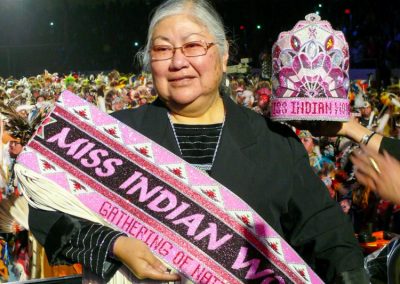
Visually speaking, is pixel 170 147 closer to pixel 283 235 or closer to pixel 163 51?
pixel 163 51

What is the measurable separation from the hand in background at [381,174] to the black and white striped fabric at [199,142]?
0.54 m

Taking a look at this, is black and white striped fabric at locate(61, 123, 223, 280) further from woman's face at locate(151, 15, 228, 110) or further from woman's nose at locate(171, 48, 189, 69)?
woman's nose at locate(171, 48, 189, 69)

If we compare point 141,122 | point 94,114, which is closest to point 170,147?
point 141,122

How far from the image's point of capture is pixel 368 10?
918 inches

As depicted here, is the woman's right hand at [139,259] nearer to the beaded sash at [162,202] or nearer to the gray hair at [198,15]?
the beaded sash at [162,202]

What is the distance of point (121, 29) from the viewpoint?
116 ft

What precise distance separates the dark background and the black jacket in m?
18.3

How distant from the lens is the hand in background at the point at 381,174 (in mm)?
1722

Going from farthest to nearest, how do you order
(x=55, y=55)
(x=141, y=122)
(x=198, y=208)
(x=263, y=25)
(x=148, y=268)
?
(x=55, y=55), (x=263, y=25), (x=141, y=122), (x=198, y=208), (x=148, y=268)

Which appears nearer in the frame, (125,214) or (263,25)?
(125,214)

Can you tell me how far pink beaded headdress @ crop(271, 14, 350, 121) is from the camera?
87.0 inches

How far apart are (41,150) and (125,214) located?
35 centimetres

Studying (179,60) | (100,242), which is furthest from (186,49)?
(100,242)

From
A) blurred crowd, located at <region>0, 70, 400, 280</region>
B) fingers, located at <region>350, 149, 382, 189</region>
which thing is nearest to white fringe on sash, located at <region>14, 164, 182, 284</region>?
fingers, located at <region>350, 149, 382, 189</region>
